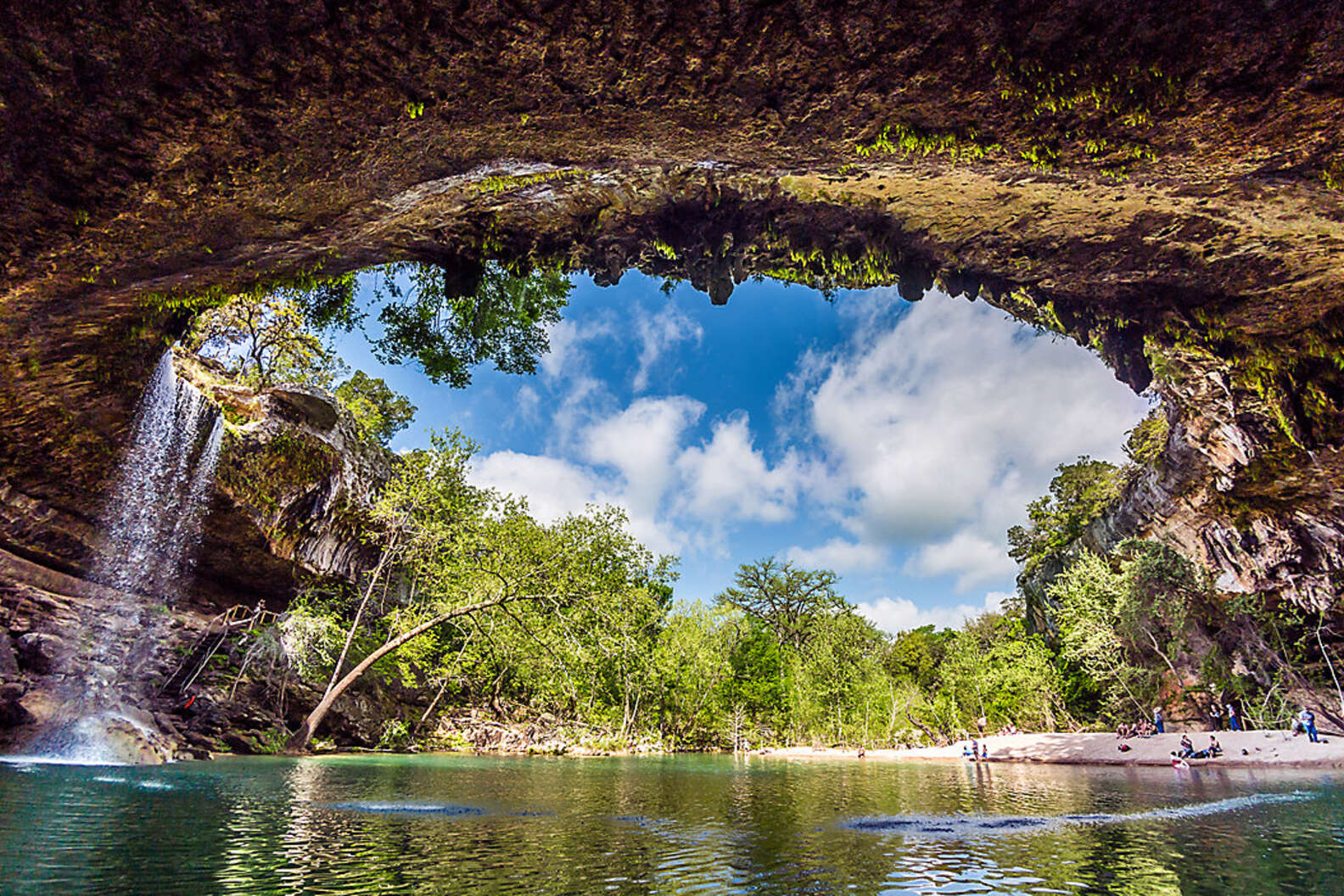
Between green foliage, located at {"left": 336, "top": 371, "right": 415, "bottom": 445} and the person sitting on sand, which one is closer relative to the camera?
the person sitting on sand

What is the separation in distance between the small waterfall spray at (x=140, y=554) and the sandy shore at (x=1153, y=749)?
85.4ft

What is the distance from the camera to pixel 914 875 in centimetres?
450

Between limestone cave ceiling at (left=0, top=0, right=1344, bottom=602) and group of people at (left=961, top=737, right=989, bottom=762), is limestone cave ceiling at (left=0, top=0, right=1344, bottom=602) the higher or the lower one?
the higher one

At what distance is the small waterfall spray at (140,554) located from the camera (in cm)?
1241

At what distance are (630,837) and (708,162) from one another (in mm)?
6886

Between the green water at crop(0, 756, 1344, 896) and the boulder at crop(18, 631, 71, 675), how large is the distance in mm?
4965

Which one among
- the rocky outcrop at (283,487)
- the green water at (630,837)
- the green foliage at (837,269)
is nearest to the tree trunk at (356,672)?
the rocky outcrop at (283,487)

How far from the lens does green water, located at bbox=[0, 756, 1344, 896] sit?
4.13 meters

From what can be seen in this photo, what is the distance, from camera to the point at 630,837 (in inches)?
231

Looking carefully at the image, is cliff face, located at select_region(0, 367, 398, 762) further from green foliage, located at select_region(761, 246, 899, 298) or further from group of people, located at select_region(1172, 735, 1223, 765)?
group of people, located at select_region(1172, 735, 1223, 765)

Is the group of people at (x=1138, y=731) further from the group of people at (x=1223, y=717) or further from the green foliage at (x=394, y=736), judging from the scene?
the green foliage at (x=394, y=736)

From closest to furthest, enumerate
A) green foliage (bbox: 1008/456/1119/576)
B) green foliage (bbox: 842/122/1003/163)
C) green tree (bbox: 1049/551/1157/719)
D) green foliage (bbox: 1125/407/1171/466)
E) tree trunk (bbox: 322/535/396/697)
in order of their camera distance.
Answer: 1. green foliage (bbox: 842/122/1003/163)
2. tree trunk (bbox: 322/535/396/697)
3. green foliage (bbox: 1125/407/1171/466)
4. green tree (bbox: 1049/551/1157/719)
5. green foliage (bbox: 1008/456/1119/576)

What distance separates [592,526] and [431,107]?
46.8ft

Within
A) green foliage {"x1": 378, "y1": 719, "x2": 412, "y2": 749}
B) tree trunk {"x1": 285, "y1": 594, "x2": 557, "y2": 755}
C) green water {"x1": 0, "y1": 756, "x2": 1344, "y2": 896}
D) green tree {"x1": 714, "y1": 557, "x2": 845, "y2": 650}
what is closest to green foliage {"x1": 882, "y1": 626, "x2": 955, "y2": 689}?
green tree {"x1": 714, "y1": 557, "x2": 845, "y2": 650}
